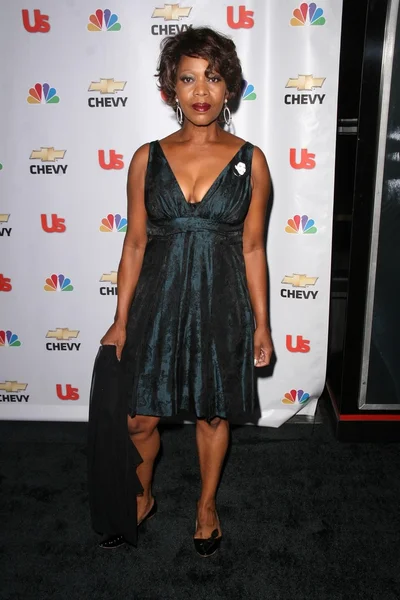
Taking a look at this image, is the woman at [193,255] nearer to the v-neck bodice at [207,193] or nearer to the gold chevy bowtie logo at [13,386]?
the v-neck bodice at [207,193]

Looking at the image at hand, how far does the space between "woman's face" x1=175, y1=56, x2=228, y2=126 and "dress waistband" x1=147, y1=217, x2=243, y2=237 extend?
385 millimetres

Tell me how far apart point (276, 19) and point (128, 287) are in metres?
1.68

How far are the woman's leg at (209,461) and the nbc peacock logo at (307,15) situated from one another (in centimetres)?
209

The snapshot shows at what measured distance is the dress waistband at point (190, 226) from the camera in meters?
2.22

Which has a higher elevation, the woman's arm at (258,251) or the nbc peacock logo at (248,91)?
the nbc peacock logo at (248,91)

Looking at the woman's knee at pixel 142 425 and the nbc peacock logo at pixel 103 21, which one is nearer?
the woman's knee at pixel 142 425

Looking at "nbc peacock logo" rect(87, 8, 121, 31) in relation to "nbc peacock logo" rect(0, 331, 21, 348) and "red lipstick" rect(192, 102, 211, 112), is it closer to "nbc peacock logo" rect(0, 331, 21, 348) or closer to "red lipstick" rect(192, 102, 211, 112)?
"red lipstick" rect(192, 102, 211, 112)

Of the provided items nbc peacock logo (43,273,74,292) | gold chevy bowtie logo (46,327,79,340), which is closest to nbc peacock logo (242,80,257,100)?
nbc peacock logo (43,273,74,292)

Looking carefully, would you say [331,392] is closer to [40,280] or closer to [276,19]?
[40,280]

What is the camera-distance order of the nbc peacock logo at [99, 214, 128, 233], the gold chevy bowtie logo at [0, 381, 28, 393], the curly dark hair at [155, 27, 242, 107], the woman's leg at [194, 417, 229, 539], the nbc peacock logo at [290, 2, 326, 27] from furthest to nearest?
the gold chevy bowtie logo at [0, 381, 28, 393]
the nbc peacock logo at [99, 214, 128, 233]
the nbc peacock logo at [290, 2, 326, 27]
the woman's leg at [194, 417, 229, 539]
the curly dark hair at [155, 27, 242, 107]

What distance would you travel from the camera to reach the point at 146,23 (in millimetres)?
2957

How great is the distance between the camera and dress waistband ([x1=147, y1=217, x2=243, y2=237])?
7.28 ft

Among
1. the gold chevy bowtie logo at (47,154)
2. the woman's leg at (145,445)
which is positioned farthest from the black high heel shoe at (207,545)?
the gold chevy bowtie logo at (47,154)

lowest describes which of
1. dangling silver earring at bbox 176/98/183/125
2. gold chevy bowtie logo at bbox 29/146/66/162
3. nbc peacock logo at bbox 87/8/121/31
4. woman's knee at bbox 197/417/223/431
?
woman's knee at bbox 197/417/223/431
